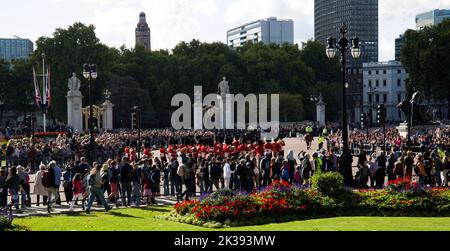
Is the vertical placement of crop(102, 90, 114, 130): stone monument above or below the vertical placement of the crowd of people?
above

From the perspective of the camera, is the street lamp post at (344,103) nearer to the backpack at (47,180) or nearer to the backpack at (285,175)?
the backpack at (285,175)

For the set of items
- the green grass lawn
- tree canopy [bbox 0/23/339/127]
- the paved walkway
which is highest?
tree canopy [bbox 0/23/339/127]

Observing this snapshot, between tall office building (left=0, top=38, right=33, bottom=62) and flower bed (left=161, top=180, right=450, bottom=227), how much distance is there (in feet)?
564

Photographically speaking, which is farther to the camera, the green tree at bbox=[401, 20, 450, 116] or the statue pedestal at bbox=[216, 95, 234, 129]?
the green tree at bbox=[401, 20, 450, 116]

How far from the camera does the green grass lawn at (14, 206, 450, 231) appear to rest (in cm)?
1744

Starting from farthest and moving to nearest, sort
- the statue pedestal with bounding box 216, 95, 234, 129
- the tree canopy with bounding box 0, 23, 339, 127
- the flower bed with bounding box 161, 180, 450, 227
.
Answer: the tree canopy with bounding box 0, 23, 339, 127, the statue pedestal with bounding box 216, 95, 234, 129, the flower bed with bounding box 161, 180, 450, 227

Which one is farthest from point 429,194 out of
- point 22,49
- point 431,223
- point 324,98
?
point 22,49

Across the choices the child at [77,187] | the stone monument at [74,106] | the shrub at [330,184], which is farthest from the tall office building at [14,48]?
the shrub at [330,184]

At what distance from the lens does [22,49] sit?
19212 cm

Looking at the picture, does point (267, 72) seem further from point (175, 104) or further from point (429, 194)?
point (429, 194)

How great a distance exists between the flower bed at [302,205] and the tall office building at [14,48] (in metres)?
172

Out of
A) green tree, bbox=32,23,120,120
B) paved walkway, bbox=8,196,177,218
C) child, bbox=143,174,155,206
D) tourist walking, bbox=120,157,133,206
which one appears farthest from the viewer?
green tree, bbox=32,23,120,120

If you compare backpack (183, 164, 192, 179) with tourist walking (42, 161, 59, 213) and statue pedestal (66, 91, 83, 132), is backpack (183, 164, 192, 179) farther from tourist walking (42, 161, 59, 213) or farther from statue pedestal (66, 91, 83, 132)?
statue pedestal (66, 91, 83, 132)

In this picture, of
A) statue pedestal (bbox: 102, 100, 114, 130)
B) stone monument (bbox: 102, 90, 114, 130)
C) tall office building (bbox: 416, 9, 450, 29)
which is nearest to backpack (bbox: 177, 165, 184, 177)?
stone monument (bbox: 102, 90, 114, 130)
